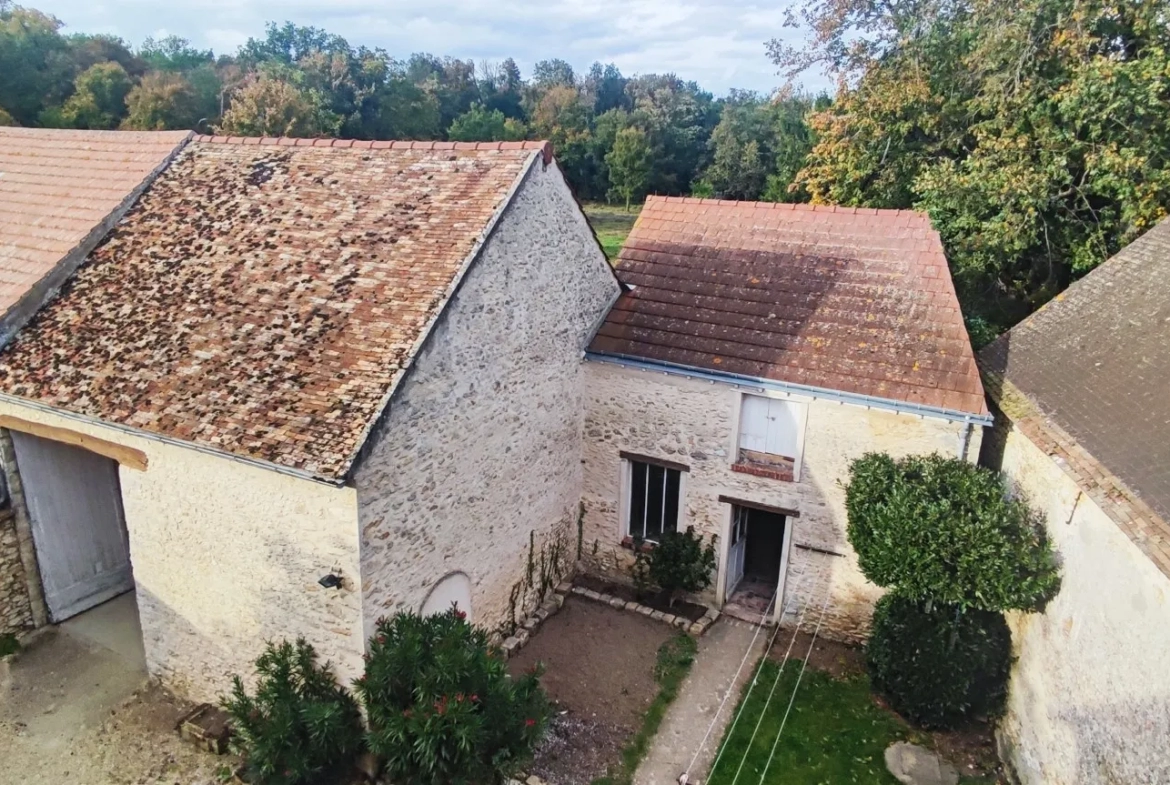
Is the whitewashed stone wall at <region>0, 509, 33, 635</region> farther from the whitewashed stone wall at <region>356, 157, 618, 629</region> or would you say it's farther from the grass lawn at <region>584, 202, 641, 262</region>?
the grass lawn at <region>584, 202, 641, 262</region>

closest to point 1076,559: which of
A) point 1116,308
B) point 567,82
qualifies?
point 1116,308

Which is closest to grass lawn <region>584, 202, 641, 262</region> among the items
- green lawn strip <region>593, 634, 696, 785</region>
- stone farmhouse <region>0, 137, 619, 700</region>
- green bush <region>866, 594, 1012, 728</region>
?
stone farmhouse <region>0, 137, 619, 700</region>

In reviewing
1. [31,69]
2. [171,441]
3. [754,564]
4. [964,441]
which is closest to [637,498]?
[754,564]

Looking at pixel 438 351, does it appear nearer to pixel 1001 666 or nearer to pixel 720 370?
pixel 720 370

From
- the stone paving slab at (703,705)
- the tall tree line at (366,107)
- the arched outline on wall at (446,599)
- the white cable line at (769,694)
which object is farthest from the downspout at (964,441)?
the tall tree line at (366,107)

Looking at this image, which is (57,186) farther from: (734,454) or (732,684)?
(732,684)

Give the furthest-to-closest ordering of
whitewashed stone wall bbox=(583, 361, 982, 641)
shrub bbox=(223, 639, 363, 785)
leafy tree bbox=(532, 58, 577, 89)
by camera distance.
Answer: leafy tree bbox=(532, 58, 577, 89), whitewashed stone wall bbox=(583, 361, 982, 641), shrub bbox=(223, 639, 363, 785)
